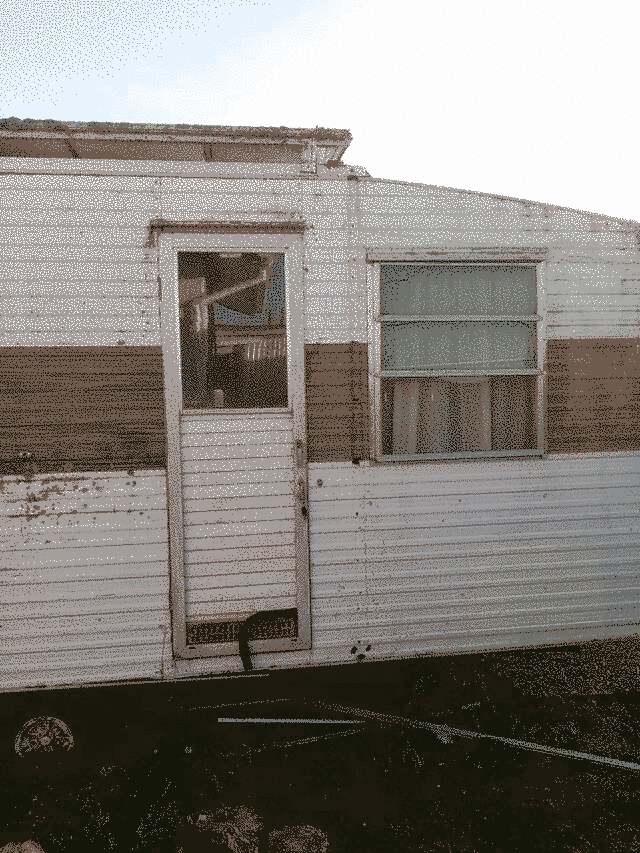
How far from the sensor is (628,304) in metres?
4.40

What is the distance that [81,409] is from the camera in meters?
3.92

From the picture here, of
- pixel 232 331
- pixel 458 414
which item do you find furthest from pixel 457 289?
pixel 232 331

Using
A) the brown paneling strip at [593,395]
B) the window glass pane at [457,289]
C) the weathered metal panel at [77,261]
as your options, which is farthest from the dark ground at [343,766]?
the window glass pane at [457,289]

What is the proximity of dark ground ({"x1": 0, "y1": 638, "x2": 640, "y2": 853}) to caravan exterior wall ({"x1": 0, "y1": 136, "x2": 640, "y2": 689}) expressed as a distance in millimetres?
492

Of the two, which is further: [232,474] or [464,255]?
[464,255]

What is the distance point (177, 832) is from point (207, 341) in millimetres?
2888

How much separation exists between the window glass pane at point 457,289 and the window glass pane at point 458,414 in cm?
47

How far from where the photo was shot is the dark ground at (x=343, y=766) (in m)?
3.23

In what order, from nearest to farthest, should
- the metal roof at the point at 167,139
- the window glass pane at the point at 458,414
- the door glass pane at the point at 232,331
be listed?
the door glass pane at the point at 232,331 < the window glass pane at the point at 458,414 < the metal roof at the point at 167,139

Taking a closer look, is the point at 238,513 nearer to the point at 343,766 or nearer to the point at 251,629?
the point at 251,629

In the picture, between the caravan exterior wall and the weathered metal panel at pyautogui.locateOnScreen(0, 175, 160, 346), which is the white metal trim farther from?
the weathered metal panel at pyautogui.locateOnScreen(0, 175, 160, 346)

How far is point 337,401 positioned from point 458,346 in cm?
92

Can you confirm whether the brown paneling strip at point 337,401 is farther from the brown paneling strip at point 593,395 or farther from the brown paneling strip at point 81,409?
the brown paneling strip at point 593,395

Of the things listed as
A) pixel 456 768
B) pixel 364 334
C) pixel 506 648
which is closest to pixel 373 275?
pixel 364 334
